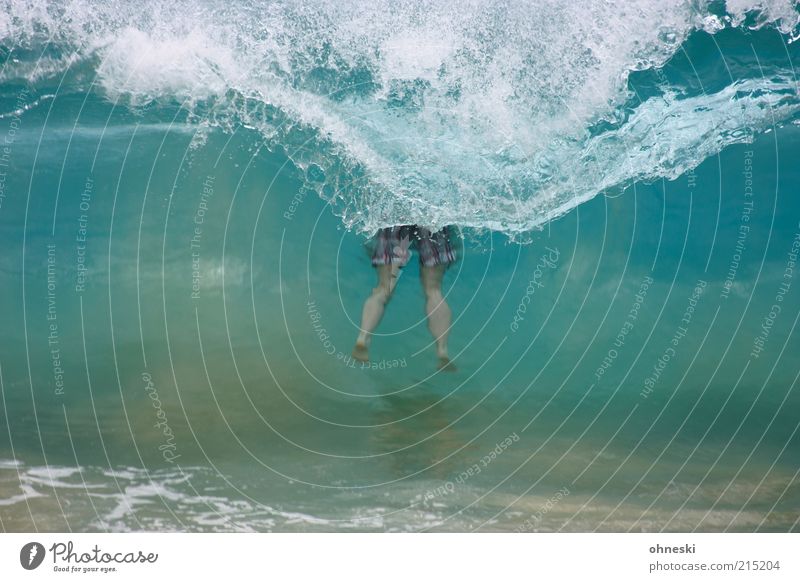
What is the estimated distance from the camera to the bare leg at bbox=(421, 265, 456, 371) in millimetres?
3140

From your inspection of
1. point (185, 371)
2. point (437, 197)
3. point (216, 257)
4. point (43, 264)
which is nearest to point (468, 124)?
point (437, 197)

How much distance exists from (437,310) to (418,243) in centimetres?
30

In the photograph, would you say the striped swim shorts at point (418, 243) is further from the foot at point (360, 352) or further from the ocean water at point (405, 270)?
the foot at point (360, 352)

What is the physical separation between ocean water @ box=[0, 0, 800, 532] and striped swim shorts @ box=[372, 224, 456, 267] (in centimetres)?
6

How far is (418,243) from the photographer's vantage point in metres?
3.09

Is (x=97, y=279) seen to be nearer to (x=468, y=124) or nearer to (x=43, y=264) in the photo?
(x=43, y=264)

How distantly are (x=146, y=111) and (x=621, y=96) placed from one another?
1912mm

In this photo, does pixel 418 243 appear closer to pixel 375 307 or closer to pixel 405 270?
pixel 405 270

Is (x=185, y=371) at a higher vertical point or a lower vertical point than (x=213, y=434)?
higher

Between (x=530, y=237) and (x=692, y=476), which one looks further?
(x=530, y=237)

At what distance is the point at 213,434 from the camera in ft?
9.48
